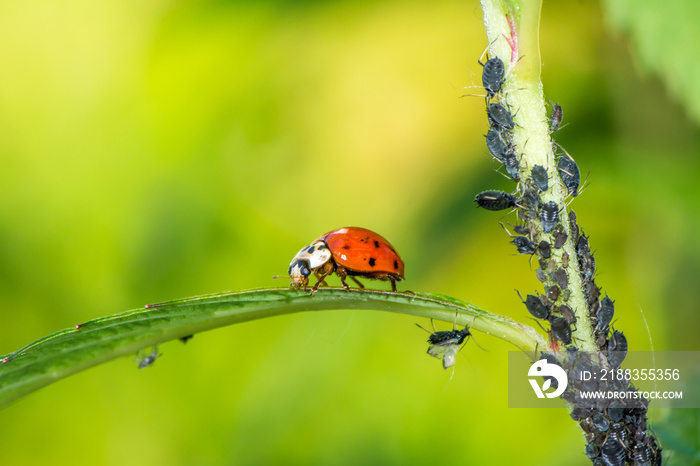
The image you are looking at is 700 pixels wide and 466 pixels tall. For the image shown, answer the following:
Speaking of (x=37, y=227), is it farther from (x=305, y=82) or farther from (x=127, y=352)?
(x=127, y=352)

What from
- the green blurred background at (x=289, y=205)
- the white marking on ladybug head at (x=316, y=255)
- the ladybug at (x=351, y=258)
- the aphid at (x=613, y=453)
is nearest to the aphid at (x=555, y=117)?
the aphid at (x=613, y=453)

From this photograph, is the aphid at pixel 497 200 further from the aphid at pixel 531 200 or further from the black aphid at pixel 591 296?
the black aphid at pixel 591 296

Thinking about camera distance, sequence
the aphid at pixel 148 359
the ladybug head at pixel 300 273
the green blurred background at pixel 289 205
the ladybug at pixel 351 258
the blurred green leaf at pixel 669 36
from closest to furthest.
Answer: the blurred green leaf at pixel 669 36 < the aphid at pixel 148 359 < the ladybug at pixel 351 258 < the ladybug head at pixel 300 273 < the green blurred background at pixel 289 205

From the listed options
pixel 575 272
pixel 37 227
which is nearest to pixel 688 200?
pixel 575 272

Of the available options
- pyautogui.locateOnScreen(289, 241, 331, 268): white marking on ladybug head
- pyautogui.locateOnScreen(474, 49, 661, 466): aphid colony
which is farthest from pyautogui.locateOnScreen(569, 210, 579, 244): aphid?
pyautogui.locateOnScreen(289, 241, 331, 268): white marking on ladybug head

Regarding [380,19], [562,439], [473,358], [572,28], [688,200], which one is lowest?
[562,439]

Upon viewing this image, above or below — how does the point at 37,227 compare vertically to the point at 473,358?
above

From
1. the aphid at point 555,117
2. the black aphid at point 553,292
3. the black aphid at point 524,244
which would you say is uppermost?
the aphid at point 555,117

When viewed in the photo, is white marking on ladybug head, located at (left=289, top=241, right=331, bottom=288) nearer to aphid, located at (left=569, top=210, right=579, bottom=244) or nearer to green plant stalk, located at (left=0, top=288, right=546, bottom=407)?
green plant stalk, located at (left=0, top=288, right=546, bottom=407)
